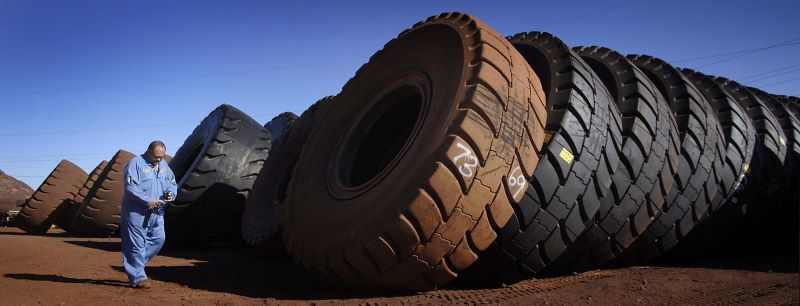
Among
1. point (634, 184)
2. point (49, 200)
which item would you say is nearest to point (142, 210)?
point (634, 184)

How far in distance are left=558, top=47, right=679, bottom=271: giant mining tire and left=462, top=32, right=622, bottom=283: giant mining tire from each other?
0.51 feet

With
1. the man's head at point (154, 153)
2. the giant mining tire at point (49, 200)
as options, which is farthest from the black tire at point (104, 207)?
the man's head at point (154, 153)

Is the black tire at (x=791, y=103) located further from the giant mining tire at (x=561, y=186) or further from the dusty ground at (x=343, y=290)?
the giant mining tire at (x=561, y=186)

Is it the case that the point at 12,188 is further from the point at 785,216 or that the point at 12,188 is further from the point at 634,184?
the point at 785,216

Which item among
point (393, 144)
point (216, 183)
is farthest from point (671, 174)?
point (216, 183)

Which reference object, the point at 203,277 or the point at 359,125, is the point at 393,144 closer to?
the point at 359,125

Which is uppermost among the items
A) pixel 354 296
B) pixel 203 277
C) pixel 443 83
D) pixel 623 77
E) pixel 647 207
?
pixel 623 77

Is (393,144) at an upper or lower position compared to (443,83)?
lower

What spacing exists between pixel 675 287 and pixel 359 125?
3.04m

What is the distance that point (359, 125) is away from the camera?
17.0 ft

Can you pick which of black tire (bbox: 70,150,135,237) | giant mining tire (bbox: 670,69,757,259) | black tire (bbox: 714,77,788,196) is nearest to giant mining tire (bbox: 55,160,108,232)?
black tire (bbox: 70,150,135,237)

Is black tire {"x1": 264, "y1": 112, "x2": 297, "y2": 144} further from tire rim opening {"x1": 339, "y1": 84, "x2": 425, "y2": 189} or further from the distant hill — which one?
the distant hill

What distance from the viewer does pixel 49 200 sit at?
38.1 ft

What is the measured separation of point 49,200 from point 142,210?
9007 millimetres
